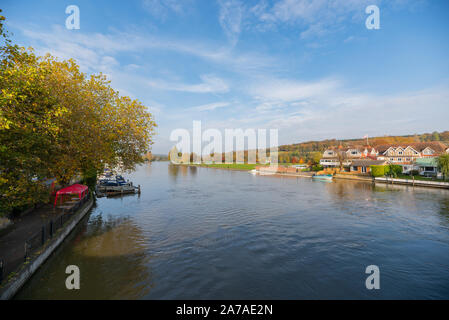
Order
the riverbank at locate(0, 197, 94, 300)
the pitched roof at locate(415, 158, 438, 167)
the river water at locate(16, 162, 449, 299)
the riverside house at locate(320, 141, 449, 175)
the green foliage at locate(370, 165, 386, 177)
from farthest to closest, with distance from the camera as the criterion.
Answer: the riverside house at locate(320, 141, 449, 175) < the green foliage at locate(370, 165, 386, 177) < the pitched roof at locate(415, 158, 438, 167) < the river water at locate(16, 162, 449, 299) < the riverbank at locate(0, 197, 94, 300)

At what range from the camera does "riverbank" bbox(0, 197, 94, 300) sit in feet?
29.4

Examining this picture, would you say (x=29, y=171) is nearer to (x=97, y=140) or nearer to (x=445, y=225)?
(x=97, y=140)

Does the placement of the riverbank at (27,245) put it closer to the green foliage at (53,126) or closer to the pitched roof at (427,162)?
the green foliage at (53,126)

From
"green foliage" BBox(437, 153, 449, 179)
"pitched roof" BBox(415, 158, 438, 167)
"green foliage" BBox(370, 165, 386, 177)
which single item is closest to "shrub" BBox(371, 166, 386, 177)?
"green foliage" BBox(370, 165, 386, 177)

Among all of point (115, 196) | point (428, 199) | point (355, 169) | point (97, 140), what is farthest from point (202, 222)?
point (355, 169)

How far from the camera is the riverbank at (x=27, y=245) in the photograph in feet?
29.4

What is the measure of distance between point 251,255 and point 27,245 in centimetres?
1182

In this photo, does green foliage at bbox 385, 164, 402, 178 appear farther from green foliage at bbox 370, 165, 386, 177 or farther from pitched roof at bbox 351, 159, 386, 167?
pitched roof at bbox 351, 159, 386, 167

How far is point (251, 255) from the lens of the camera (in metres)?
13.7

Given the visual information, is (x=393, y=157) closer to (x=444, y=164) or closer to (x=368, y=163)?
(x=368, y=163)

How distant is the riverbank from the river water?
0.64 metres
